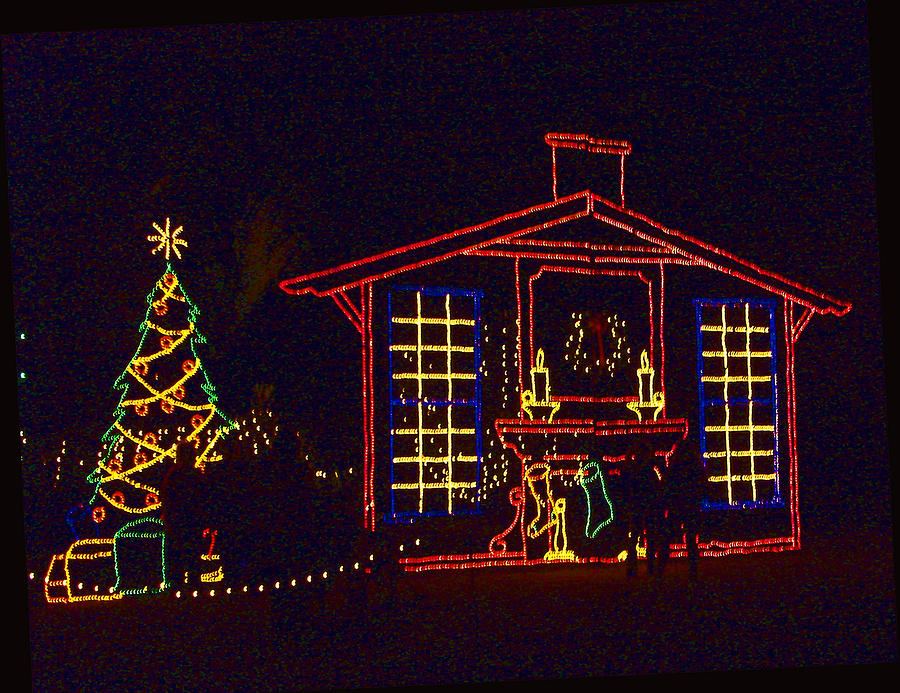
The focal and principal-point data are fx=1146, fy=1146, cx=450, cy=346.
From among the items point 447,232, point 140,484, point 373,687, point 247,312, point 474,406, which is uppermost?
point 447,232

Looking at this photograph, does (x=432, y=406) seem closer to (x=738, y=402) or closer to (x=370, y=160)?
(x=370, y=160)

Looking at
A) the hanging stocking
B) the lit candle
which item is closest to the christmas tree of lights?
the lit candle

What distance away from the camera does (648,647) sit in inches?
311

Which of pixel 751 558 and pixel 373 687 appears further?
pixel 751 558

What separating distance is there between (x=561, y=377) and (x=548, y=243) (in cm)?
104

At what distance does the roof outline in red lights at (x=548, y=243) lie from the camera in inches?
334

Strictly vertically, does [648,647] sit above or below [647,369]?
below

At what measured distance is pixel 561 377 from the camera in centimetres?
884

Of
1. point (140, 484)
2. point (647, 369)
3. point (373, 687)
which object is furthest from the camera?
point (647, 369)

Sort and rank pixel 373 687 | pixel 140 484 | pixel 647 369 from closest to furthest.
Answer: pixel 373 687 < pixel 140 484 < pixel 647 369

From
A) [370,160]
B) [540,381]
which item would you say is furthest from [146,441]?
[540,381]

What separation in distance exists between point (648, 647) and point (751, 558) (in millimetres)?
1536

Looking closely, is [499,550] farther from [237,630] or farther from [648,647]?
[237,630]

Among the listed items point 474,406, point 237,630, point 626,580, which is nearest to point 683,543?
point 626,580
